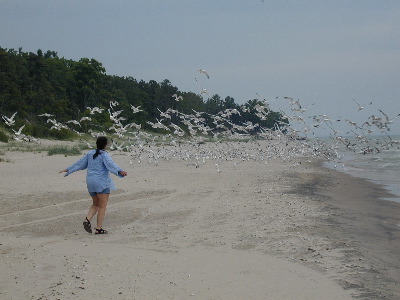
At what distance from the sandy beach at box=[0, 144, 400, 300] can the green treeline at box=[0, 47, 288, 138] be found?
12.6 meters

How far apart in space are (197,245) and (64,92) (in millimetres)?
58869

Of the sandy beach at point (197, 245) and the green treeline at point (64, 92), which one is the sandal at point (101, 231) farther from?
the green treeline at point (64, 92)

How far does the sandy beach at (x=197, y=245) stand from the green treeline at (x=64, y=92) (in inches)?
495

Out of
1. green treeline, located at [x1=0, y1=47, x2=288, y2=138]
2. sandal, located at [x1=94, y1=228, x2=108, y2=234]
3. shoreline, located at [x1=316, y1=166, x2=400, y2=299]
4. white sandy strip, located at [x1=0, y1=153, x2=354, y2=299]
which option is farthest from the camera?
green treeline, located at [x1=0, y1=47, x2=288, y2=138]

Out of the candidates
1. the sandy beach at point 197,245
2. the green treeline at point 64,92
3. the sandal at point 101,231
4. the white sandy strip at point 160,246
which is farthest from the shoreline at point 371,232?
the green treeline at point 64,92

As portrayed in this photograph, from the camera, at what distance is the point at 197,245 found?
8.28m

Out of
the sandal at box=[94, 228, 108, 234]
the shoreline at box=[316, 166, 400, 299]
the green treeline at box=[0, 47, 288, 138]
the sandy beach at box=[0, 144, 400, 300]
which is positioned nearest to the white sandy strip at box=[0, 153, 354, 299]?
the sandy beach at box=[0, 144, 400, 300]

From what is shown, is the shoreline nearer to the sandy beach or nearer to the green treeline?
the sandy beach

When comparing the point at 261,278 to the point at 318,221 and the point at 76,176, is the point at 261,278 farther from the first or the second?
the point at 76,176

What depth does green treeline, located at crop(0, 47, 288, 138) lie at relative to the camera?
156ft

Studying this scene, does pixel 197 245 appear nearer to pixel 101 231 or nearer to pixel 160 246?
pixel 160 246

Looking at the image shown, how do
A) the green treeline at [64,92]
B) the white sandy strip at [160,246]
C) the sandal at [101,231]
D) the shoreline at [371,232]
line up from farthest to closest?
the green treeline at [64,92]
the sandal at [101,231]
the shoreline at [371,232]
the white sandy strip at [160,246]

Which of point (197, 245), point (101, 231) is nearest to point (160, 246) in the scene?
point (197, 245)

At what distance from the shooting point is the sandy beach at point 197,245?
6.05 metres
